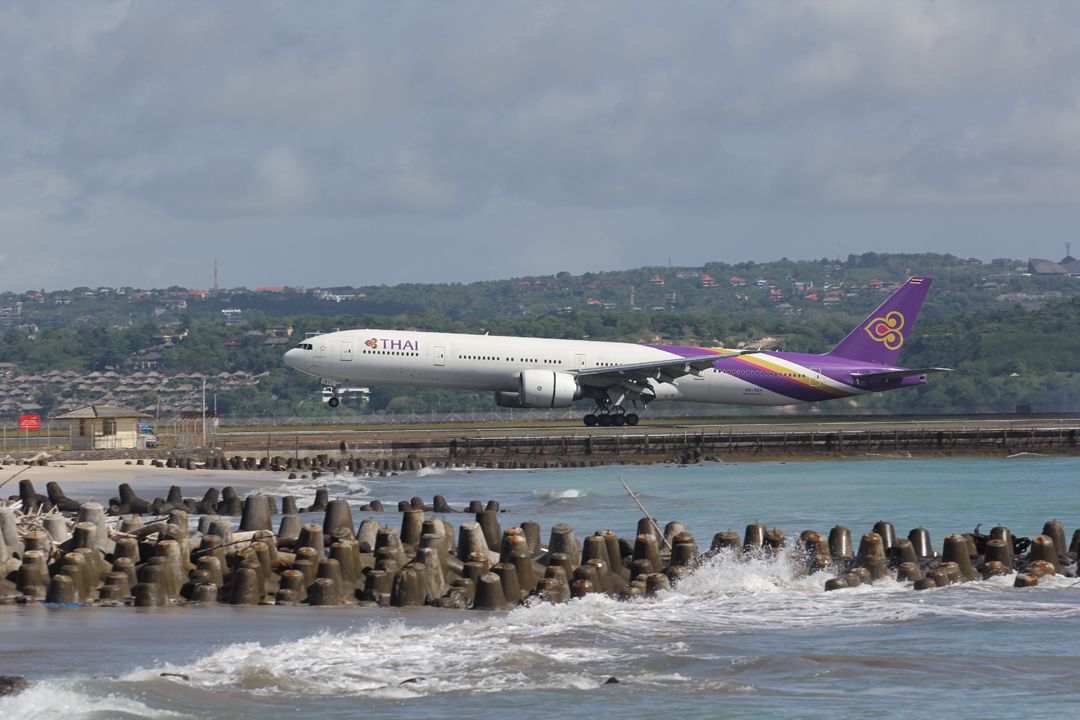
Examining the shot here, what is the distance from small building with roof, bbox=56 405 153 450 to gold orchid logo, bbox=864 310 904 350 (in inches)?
1520

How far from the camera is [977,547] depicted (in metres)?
32.0

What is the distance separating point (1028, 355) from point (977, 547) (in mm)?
146983

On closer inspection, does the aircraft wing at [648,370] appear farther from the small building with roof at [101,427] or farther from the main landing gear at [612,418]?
the small building with roof at [101,427]

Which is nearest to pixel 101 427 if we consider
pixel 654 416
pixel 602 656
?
pixel 654 416

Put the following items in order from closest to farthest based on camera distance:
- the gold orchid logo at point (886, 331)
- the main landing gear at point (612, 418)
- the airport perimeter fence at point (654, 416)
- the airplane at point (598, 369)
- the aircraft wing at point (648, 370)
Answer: the airplane at point (598, 369) → the aircraft wing at point (648, 370) → the main landing gear at point (612, 418) → the gold orchid logo at point (886, 331) → the airport perimeter fence at point (654, 416)

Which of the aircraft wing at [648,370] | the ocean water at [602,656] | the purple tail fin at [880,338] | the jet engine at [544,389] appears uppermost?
the purple tail fin at [880,338]

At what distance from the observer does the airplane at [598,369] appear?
236 feet

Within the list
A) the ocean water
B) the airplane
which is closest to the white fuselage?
the airplane

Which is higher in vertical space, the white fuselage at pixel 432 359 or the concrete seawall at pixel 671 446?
the white fuselage at pixel 432 359

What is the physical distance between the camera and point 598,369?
75375 mm

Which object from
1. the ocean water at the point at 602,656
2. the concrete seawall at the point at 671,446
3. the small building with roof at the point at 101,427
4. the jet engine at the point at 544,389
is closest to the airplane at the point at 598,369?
the jet engine at the point at 544,389

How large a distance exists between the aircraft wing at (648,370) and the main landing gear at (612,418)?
223cm

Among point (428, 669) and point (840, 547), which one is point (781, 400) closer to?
point (840, 547)

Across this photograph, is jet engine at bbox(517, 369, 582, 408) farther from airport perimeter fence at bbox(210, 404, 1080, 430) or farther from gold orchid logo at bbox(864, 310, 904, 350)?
gold orchid logo at bbox(864, 310, 904, 350)
